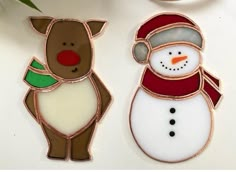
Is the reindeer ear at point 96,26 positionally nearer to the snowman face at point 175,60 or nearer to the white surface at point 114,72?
the white surface at point 114,72

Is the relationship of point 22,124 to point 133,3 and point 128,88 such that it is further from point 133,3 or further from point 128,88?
point 133,3

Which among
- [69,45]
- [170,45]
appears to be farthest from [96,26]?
[170,45]

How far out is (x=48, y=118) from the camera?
973mm

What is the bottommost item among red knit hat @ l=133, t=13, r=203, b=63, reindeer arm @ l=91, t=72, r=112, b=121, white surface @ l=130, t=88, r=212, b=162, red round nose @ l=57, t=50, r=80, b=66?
white surface @ l=130, t=88, r=212, b=162

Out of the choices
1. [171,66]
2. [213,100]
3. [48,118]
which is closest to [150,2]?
[171,66]

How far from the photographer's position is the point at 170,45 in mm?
950

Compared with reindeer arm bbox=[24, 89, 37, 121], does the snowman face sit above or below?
above

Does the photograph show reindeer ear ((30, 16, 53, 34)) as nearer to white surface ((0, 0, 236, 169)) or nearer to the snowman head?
white surface ((0, 0, 236, 169))

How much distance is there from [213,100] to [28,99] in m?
0.47

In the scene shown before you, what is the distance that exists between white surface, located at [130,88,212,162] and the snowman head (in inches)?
3.1

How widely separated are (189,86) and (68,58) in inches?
12.3

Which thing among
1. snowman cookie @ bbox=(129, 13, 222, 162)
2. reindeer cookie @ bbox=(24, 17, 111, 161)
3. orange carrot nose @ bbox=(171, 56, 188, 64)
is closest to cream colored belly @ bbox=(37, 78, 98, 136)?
reindeer cookie @ bbox=(24, 17, 111, 161)

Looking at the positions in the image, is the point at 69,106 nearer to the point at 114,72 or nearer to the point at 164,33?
the point at 114,72

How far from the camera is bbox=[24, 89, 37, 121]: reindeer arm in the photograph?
978mm
